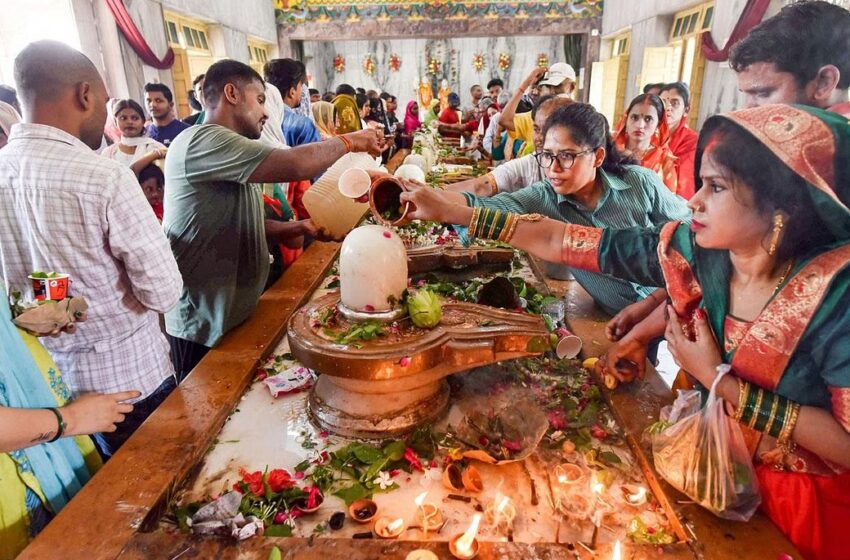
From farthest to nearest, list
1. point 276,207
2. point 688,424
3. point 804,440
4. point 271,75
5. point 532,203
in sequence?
point 271,75
point 276,207
point 532,203
point 688,424
point 804,440

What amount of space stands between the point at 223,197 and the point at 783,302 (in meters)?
2.16

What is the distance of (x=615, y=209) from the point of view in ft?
7.88

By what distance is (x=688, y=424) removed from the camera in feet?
4.33

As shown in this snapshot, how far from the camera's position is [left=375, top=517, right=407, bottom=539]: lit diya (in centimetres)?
126

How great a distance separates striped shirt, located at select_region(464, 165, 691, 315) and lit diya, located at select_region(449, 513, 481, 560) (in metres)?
1.47

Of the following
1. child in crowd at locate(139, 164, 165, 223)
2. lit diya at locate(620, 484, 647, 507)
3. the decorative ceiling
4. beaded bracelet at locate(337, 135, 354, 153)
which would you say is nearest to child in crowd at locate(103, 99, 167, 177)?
child in crowd at locate(139, 164, 165, 223)

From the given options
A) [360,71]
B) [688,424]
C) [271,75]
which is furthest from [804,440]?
[360,71]

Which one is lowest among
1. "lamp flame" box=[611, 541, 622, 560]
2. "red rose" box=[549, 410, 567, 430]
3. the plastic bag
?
"red rose" box=[549, 410, 567, 430]

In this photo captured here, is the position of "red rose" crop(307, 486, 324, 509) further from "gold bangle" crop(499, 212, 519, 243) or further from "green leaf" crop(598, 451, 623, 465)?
"gold bangle" crop(499, 212, 519, 243)

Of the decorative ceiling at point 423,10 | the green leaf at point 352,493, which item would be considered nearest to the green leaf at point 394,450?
the green leaf at point 352,493

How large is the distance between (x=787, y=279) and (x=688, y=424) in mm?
426

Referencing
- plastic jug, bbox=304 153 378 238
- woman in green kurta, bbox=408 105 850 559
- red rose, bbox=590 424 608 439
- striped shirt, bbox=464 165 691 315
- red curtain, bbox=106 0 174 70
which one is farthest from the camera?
red curtain, bbox=106 0 174 70

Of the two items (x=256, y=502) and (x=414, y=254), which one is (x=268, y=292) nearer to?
(x=414, y=254)

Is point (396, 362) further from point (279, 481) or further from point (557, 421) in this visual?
point (557, 421)
